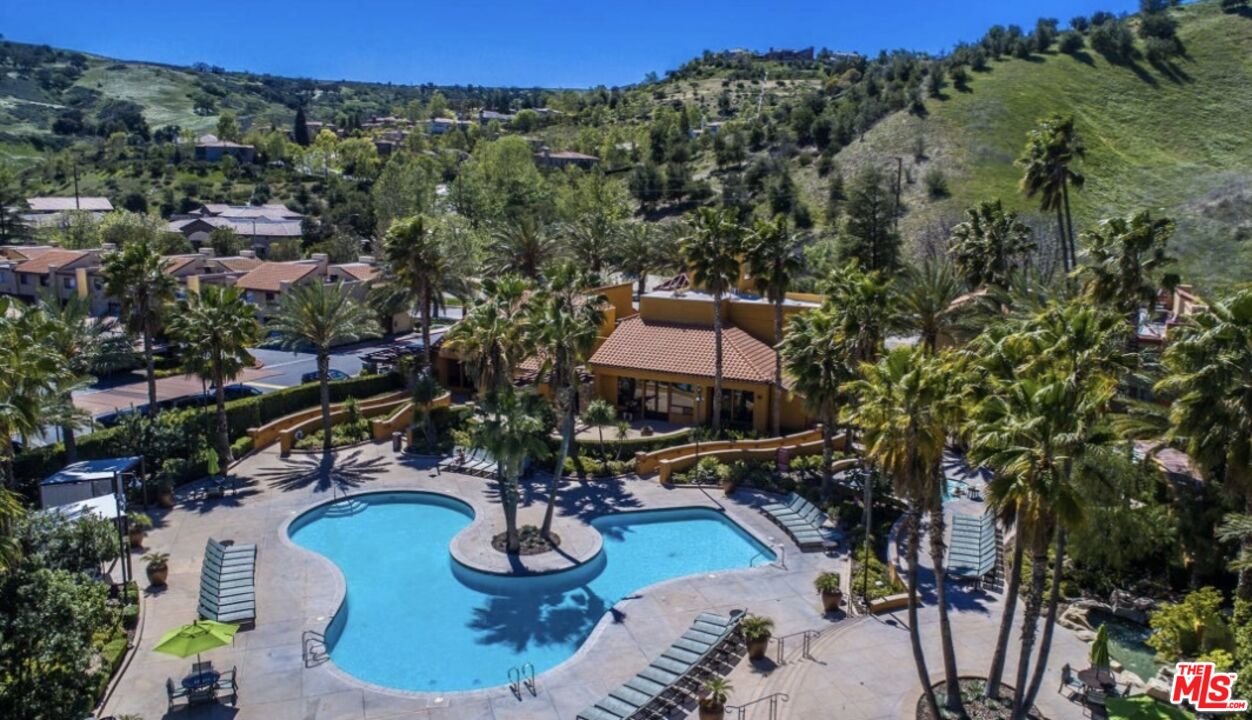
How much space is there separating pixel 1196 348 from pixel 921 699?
10918 mm

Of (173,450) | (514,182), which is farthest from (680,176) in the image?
(173,450)

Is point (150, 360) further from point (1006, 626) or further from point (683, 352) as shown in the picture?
point (1006, 626)

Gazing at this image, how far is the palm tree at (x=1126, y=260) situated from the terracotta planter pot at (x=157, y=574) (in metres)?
33.1

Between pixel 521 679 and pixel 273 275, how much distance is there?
179 feet

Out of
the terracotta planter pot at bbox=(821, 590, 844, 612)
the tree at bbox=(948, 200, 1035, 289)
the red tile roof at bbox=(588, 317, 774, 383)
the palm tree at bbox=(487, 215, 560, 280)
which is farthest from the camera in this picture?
the palm tree at bbox=(487, 215, 560, 280)

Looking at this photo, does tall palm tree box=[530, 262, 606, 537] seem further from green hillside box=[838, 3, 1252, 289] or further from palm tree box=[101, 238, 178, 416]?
green hillside box=[838, 3, 1252, 289]

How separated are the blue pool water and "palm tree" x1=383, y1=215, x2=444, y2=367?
11658mm

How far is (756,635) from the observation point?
72.8ft

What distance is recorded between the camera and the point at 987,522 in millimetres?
29094

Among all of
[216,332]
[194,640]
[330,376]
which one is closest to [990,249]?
[216,332]

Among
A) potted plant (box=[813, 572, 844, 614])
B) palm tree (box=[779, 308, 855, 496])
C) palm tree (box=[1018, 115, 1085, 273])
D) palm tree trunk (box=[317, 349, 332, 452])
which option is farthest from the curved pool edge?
palm tree (box=[1018, 115, 1085, 273])

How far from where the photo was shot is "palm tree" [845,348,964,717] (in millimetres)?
17297

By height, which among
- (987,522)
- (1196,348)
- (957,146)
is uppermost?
(957,146)

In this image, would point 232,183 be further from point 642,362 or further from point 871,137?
point 642,362
